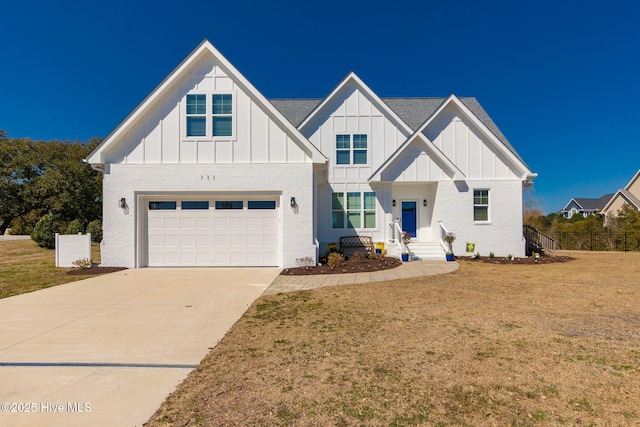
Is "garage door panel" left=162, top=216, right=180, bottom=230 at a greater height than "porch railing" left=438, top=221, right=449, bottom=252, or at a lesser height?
greater

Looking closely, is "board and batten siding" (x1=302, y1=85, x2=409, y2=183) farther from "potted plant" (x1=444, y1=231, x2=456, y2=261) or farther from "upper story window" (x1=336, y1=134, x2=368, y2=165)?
"potted plant" (x1=444, y1=231, x2=456, y2=261)

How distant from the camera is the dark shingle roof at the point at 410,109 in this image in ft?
55.9

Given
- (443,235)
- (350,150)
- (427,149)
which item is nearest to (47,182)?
(350,150)

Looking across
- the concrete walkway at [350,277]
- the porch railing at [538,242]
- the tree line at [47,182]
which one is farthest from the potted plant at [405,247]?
the tree line at [47,182]

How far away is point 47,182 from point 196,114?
24.7m

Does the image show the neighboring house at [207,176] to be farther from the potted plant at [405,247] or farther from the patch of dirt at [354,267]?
the potted plant at [405,247]

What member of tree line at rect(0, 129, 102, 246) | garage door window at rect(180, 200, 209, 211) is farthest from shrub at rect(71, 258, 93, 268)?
tree line at rect(0, 129, 102, 246)

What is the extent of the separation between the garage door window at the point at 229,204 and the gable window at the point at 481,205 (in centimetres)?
1083

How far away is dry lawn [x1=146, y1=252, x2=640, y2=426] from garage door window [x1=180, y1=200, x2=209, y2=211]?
19.9ft

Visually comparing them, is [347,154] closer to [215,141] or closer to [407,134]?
[407,134]

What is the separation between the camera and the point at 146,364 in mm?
3939

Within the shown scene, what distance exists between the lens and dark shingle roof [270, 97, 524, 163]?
55.9 feet

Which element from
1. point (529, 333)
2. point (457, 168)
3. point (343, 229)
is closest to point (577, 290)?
point (529, 333)

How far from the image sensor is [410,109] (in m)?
18.0
